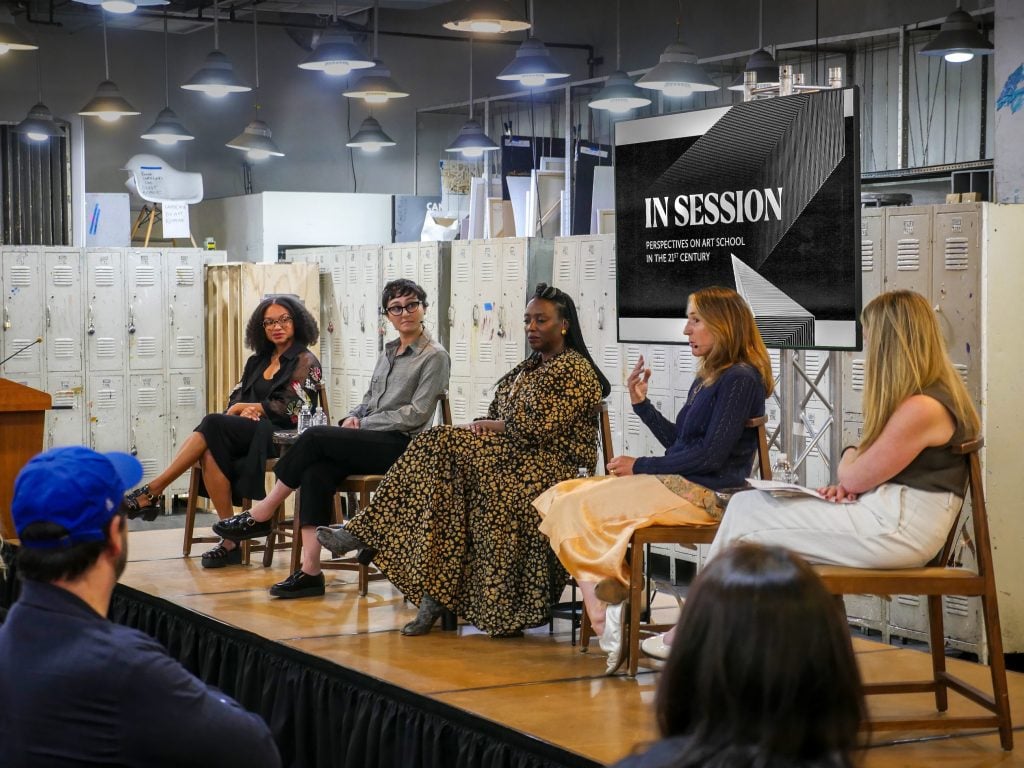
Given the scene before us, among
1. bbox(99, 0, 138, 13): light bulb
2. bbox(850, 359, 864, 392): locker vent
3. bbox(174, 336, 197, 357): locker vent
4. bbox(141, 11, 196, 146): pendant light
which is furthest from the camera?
bbox(141, 11, 196, 146): pendant light

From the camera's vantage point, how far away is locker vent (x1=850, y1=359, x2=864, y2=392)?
17.9 feet

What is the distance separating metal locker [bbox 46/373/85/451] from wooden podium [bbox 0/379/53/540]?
2616 mm

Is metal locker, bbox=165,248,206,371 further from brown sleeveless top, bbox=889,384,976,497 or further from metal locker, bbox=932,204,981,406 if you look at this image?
brown sleeveless top, bbox=889,384,976,497

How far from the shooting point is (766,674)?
1.29 m

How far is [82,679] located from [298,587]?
3.43 metres

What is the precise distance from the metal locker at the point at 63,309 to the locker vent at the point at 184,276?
0.62m

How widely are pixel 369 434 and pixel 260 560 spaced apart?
3.84 feet

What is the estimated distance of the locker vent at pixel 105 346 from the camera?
930cm

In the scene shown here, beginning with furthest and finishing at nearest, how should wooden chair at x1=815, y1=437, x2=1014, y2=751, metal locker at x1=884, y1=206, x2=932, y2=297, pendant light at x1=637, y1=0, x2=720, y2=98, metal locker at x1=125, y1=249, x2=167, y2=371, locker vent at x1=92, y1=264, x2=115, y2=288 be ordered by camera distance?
metal locker at x1=125, y1=249, x2=167, y2=371 → locker vent at x1=92, y1=264, x2=115, y2=288 → pendant light at x1=637, y1=0, x2=720, y2=98 → metal locker at x1=884, y1=206, x2=932, y2=297 → wooden chair at x1=815, y1=437, x2=1014, y2=751

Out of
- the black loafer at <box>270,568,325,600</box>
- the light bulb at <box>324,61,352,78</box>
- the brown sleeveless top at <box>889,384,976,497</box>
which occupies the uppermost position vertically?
the light bulb at <box>324,61,352,78</box>

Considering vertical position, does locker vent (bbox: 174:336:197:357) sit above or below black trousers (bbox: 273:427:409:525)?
above

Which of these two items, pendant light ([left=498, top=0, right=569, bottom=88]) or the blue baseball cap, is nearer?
the blue baseball cap

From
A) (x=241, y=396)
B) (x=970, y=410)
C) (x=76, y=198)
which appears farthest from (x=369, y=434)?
(x=76, y=198)

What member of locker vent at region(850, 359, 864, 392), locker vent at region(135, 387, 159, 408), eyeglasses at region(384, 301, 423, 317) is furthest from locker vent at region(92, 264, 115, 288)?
locker vent at region(850, 359, 864, 392)
